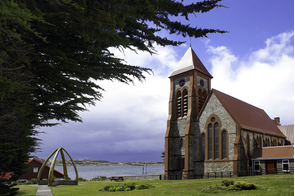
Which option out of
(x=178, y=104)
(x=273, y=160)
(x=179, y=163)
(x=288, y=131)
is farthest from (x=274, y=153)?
(x=288, y=131)

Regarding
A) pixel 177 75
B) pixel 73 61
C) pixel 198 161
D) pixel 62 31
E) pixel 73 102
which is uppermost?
pixel 177 75

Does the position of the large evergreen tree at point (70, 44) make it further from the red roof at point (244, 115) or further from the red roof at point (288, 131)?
the red roof at point (288, 131)

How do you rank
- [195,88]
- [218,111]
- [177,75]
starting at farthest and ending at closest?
[177,75] < [195,88] < [218,111]

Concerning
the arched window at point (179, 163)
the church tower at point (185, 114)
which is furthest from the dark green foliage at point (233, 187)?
the arched window at point (179, 163)

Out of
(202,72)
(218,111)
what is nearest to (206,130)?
(218,111)

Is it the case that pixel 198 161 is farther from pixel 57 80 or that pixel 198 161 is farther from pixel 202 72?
pixel 57 80

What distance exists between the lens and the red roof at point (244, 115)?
36.5 m

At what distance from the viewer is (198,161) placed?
37781mm

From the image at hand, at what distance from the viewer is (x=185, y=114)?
4175cm

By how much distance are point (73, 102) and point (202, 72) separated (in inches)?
1279

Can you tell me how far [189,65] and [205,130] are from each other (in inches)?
455

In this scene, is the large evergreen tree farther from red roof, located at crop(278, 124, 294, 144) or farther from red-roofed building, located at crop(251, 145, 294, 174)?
red roof, located at crop(278, 124, 294, 144)

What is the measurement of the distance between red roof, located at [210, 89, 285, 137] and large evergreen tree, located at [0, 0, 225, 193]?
27537 millimetres

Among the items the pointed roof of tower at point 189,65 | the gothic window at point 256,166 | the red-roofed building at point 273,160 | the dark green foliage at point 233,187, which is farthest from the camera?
the pointed roof of tower at point 189,65
